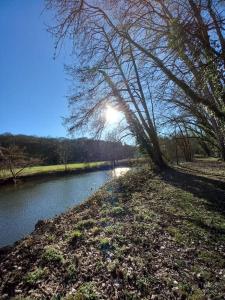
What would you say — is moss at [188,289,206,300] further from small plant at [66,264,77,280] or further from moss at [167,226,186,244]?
small plant at [66,264,77,280]

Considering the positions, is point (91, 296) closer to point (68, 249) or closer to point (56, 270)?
point (56, 270)

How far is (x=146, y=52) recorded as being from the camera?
22.9 ft

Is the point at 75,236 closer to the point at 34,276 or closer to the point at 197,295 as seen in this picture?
the point at 34,276

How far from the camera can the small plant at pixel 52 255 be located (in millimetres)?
5430

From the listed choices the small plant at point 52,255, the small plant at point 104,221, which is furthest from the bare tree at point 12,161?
the small plant at point 52,255

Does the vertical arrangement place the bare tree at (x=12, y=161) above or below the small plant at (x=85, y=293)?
above

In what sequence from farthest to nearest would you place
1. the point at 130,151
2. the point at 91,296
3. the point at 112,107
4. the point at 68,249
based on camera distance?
the point at 130,151 → the point at 112,107 → the point at 68,249 → the point at 91,296

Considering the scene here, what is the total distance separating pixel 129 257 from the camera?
4.98 metres

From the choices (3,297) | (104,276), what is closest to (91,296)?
(104,276)

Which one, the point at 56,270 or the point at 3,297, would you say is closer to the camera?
the point at 3,297

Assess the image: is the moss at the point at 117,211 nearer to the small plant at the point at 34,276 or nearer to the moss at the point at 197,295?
the small plant at the point at 34,276

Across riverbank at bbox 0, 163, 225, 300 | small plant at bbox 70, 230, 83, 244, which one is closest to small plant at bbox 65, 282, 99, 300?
riverbank at bbox 0, 163, 225, 300

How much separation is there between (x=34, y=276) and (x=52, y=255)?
2.53 feet

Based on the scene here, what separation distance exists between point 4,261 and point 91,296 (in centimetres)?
328
